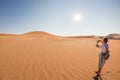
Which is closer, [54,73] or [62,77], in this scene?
[62,77]

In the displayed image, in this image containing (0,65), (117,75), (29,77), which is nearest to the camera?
(29,77)

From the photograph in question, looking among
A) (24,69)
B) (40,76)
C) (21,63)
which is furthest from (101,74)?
(21,63)

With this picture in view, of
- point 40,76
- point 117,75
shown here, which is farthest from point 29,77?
point 117,75

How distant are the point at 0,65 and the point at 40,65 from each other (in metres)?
2.13

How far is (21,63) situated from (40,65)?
3.76 ft

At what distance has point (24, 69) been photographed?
23.6 ft

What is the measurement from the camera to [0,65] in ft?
25.5

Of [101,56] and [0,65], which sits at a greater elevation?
[101,56]

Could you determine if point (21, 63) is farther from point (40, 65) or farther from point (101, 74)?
point (101, 74)

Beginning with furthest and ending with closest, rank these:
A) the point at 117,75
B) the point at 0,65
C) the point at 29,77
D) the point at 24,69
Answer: the point at 0,65 < the point at 24,69 < the point at 117,75 < the point at 29,77

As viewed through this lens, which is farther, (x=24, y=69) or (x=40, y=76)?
(x=24, y=69)

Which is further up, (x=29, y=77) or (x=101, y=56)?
(x=101, y=56)

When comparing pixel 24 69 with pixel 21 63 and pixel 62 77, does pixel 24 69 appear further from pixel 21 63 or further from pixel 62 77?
pixel 62 77

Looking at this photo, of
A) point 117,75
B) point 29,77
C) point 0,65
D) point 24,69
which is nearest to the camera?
point 29,77
